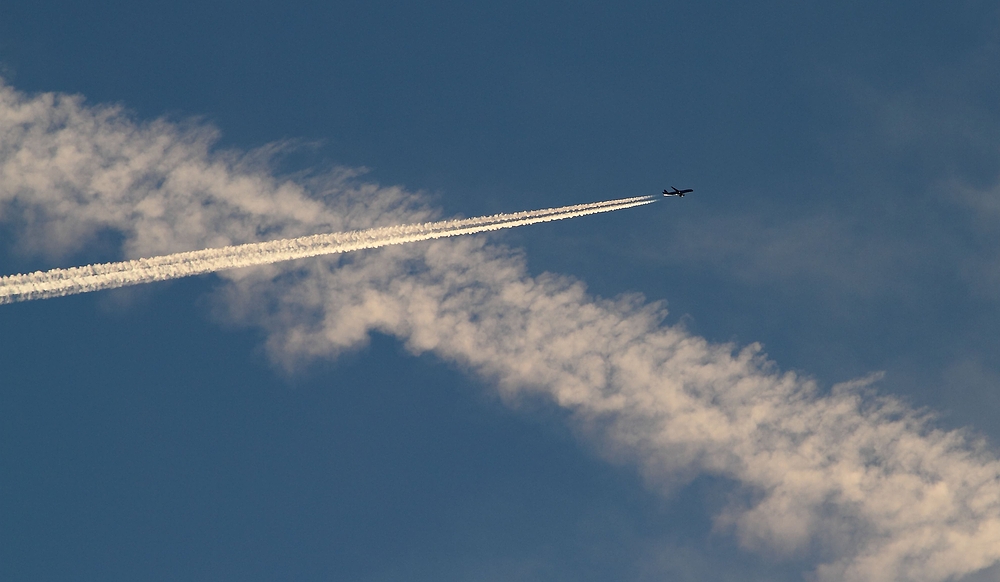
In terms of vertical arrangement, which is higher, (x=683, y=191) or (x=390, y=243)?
(x=683, y=191)

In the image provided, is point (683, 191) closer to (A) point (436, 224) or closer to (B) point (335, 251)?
(A) point (436, 224)

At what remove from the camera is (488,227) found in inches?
5925

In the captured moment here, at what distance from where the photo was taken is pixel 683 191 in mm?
179125

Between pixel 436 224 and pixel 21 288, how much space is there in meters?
47.2

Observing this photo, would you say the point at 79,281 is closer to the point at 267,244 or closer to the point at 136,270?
the point at 136,270

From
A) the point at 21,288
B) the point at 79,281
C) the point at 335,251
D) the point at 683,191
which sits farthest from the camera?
the point at 683,191

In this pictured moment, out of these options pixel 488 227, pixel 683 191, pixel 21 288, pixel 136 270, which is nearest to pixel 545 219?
pixel 488 227

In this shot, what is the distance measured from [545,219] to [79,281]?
2131 inches

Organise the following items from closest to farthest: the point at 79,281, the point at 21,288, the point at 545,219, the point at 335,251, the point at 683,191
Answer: the point at 21,288
the point at 79,281
the point at 335,251
the point at 545,219
the point at 683,191

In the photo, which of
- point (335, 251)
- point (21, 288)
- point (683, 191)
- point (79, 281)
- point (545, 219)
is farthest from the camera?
point (683, 191)

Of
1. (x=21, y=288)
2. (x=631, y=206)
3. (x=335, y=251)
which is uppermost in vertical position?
(x=631, y=206)

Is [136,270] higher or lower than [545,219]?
lower

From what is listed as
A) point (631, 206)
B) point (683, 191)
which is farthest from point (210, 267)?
point (683, 191)

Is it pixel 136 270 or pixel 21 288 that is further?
pixel 136 270
